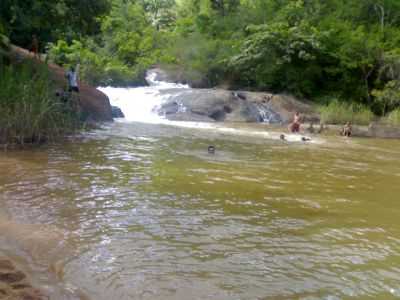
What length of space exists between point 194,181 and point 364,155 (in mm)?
7922

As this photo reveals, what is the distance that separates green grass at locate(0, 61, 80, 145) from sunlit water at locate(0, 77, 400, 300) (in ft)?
1.77

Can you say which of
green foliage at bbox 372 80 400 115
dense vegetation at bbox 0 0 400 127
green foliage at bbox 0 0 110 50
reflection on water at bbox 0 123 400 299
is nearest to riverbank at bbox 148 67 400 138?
dense vegetation at bbox 0 0 400 127

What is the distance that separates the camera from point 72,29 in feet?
54.9

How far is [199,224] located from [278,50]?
26746 mm

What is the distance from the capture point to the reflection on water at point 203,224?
505cm

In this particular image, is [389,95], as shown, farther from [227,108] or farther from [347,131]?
[227,108]

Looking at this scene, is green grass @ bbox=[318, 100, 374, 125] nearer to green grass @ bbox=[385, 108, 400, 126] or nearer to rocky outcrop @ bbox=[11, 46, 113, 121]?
green grass @ bbox=[385, 108, 400, 126]

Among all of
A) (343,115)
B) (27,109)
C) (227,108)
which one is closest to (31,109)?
(27,109)

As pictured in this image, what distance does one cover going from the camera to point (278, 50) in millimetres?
32281

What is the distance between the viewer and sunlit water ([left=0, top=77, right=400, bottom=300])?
502cm

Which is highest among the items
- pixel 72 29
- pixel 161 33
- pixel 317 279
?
pixel 161 33

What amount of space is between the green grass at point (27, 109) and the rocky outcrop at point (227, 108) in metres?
12.1

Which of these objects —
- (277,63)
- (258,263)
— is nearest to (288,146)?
(258,263)

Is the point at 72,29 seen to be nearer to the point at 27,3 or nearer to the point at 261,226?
the point at 27,3
